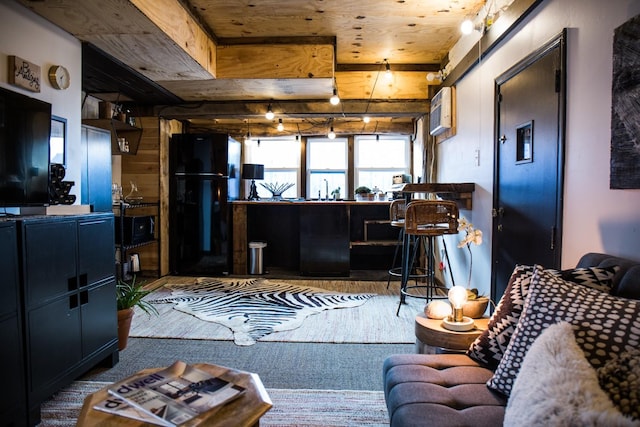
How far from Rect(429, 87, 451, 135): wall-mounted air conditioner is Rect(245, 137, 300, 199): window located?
2.97 m

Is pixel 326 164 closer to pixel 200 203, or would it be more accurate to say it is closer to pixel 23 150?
pixel 200 203

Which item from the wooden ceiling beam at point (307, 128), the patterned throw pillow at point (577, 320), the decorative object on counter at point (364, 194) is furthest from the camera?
the wooden ceiling beam at point (307, 128)

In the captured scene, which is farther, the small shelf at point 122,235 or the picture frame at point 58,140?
the small shelf at point 122,235

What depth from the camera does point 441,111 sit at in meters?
4.23

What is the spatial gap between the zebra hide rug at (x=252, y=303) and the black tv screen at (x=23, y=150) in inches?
63.4

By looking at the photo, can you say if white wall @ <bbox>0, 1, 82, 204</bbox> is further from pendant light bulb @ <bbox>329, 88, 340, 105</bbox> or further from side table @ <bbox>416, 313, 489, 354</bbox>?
side table @ <bbox>416, 313, 489, 354</bbox>

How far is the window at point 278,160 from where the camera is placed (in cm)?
711

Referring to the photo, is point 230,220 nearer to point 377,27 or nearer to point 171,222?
point 171,222

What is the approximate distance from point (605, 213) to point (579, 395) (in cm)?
116

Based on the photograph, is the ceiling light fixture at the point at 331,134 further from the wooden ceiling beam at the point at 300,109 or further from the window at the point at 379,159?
the wooden ceiling beam at the point at 300,109

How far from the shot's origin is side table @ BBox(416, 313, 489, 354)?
1776 mm

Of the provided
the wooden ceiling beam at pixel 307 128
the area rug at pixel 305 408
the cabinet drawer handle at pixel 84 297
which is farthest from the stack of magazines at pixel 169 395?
the wooden ceiling beam at pixel 307 128

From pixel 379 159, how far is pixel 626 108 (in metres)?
5.56

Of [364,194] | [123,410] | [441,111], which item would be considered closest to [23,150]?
[123,410]
